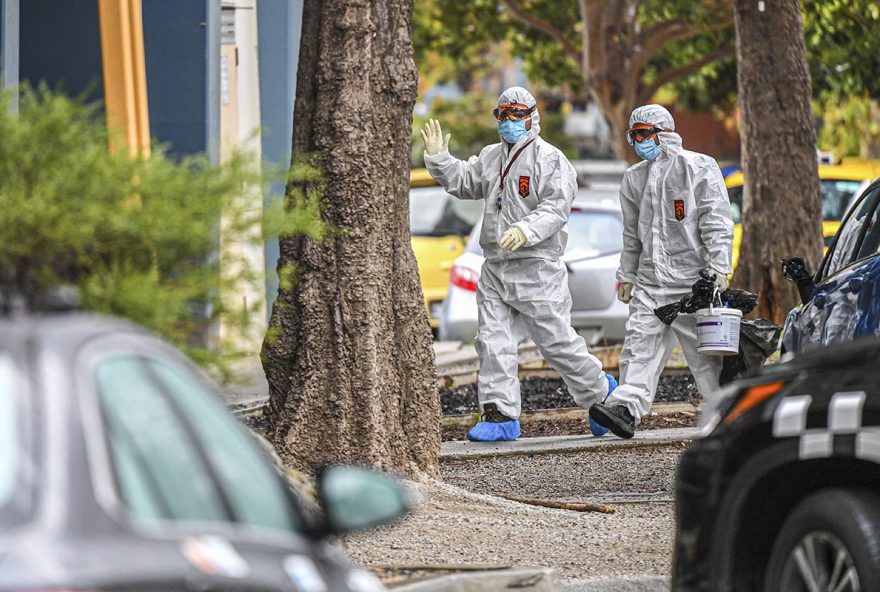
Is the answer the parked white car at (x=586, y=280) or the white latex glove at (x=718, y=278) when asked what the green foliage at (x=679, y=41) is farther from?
the white latex glove at (x=718, y=278)

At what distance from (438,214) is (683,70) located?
40.4 ft

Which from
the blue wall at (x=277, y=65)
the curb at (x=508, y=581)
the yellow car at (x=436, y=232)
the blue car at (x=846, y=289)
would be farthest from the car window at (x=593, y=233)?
the curb at (x=508, y=581)

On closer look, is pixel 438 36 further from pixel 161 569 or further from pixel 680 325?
pixel 161 569

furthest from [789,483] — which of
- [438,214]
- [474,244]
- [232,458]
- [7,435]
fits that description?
[438,214]

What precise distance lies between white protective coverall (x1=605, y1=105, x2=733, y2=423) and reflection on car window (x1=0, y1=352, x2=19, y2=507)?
759cm

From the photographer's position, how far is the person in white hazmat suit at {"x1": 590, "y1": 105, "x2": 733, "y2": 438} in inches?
406

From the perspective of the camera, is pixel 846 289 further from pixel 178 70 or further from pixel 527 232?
pixel 178 70

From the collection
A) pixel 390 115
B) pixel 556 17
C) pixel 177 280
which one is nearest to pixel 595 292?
pixel 390 115

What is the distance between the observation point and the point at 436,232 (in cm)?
1688

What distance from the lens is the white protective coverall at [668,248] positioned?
10.3m

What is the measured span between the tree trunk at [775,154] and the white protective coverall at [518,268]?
16.8 feet

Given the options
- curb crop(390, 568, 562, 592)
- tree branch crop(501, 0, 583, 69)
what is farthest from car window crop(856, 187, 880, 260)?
tree branch crop(501, 0, 583, 69)

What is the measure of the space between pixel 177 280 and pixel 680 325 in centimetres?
Answer: 591

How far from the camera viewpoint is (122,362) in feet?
10.2
